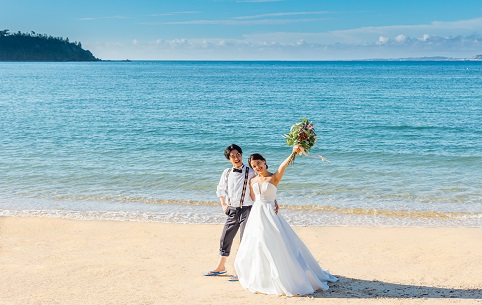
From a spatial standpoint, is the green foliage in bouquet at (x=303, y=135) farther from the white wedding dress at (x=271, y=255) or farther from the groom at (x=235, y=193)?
the groom at (x=235, y=193)

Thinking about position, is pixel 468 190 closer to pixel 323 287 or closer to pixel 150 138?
pixel 323 287

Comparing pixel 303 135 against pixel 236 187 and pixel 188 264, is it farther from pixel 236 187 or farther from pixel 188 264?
pixel 188 264

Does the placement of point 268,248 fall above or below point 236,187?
below

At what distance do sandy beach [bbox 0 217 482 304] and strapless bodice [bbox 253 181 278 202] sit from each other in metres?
1.42

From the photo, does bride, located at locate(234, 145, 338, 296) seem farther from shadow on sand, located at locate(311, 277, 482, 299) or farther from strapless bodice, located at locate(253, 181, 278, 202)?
shadow on sand, located at locate(311, 277, 482, 299)

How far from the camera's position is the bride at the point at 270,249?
7918 mm

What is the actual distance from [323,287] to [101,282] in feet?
11.5

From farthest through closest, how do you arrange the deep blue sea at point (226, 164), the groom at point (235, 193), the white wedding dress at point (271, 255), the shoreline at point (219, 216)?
the deep blue sea at point (226, 164) < the shoreline at point (219, 216) < the groom at point (235, 193) < the white wedding dress at point (271, 255)

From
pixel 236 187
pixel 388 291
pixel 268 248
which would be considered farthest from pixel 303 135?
pixel 388 291

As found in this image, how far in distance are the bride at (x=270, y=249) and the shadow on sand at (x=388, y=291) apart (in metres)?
0.31

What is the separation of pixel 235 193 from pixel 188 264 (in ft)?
6.74

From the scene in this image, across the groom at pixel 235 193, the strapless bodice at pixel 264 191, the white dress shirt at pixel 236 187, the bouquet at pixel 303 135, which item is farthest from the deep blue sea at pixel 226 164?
the bouquet at pixel 303 135

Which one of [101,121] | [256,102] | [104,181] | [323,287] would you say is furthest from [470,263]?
[256,102]

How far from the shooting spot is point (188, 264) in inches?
388
